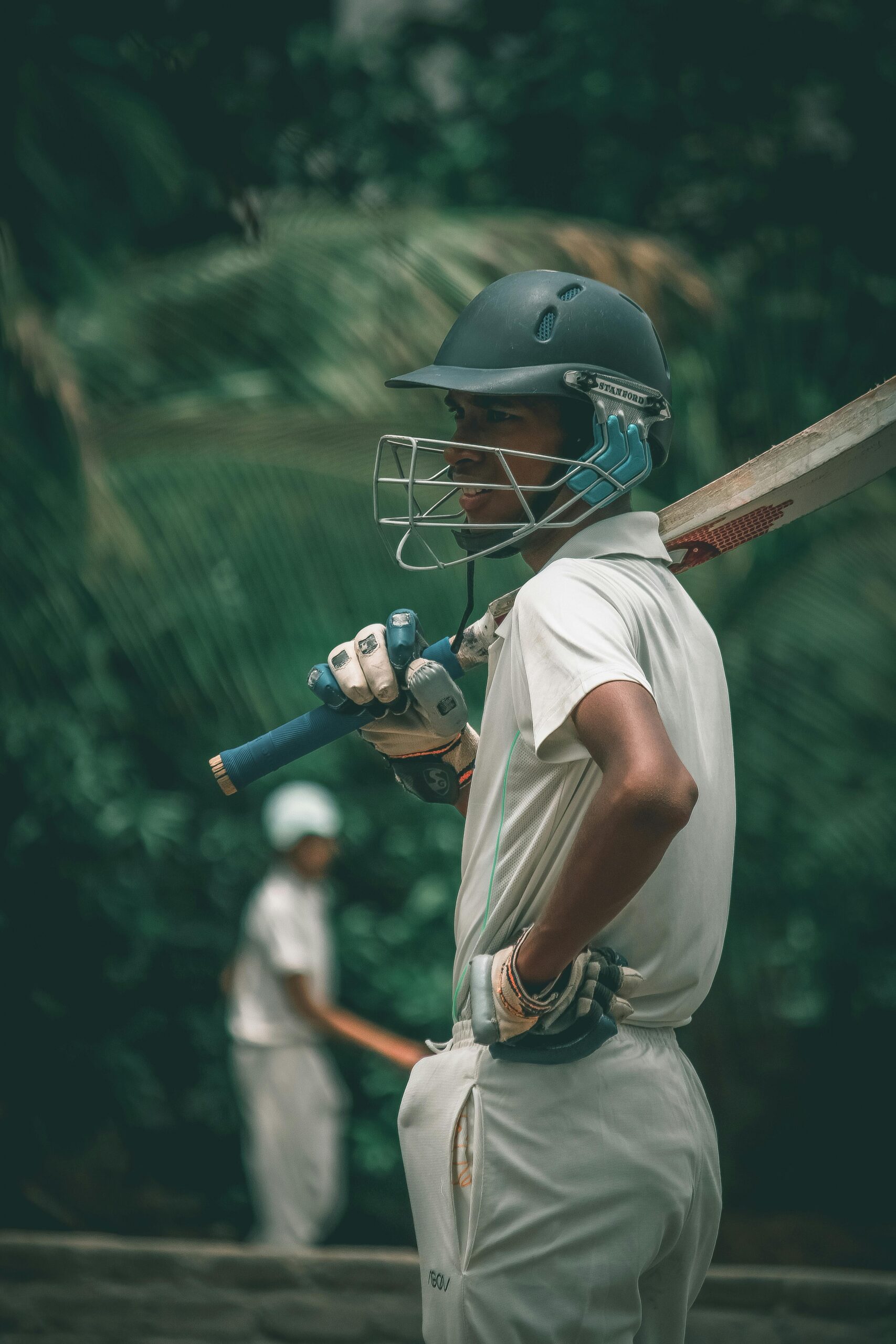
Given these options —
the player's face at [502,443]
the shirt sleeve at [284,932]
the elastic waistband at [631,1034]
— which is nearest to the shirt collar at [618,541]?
the player's face at [502,443]

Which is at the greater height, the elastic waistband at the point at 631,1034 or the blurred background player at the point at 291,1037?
the elastic waistband at the point at 631,1034

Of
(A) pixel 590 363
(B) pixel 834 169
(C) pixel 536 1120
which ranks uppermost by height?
(A) pixel 590 363

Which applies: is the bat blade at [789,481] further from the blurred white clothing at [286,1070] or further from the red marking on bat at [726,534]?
the blurred white clothing at [286,1070]

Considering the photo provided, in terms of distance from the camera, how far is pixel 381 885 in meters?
8.19

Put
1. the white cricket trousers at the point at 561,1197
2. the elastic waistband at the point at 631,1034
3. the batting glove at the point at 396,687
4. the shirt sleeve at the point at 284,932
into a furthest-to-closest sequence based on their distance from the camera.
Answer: the shirt sleeve at the point at 284,932 < the batting glove at the point at 396,687 < the elastic waistband at the point at 631,1034 < the white cricket trousers at the point at 561,1197

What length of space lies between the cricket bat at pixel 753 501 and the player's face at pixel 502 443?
0.30m

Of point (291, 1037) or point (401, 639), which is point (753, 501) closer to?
point (401, 639)

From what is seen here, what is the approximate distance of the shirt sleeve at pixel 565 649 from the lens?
1.96 meters

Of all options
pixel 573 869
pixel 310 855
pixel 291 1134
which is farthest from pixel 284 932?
pixel 573 869

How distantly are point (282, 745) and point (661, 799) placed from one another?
3.16 ft

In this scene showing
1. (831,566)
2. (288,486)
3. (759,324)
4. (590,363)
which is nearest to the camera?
(590,363)

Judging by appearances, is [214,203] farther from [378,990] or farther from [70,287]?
[378,990]

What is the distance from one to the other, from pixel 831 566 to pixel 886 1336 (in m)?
3.72

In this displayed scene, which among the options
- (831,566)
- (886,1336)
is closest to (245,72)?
(831,566)
